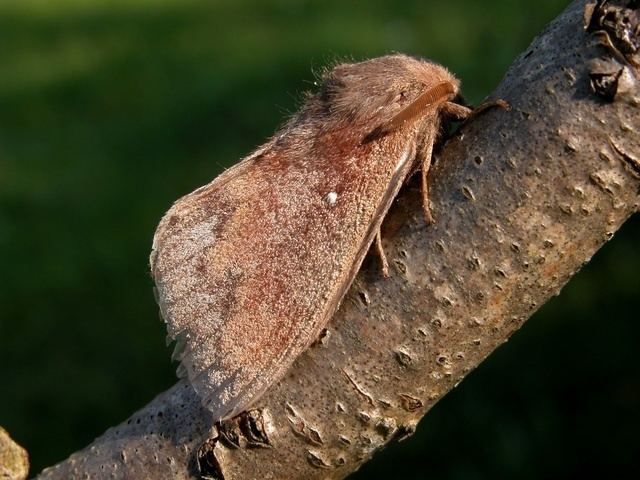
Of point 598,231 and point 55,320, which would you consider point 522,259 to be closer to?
point 598,231

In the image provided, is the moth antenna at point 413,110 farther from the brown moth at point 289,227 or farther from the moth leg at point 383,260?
the moth leg at point 383,260

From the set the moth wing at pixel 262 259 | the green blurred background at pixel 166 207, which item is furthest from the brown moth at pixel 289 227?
the green blurred background at pixel 166 207

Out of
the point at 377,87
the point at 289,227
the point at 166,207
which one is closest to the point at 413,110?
the point at 377,87

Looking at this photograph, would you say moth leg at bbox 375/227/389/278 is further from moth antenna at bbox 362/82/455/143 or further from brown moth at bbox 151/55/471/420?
moth antenna at bbox 362/82/455/143

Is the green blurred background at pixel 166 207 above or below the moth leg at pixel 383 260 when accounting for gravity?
below

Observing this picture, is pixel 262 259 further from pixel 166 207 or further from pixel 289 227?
pixel 166 207
